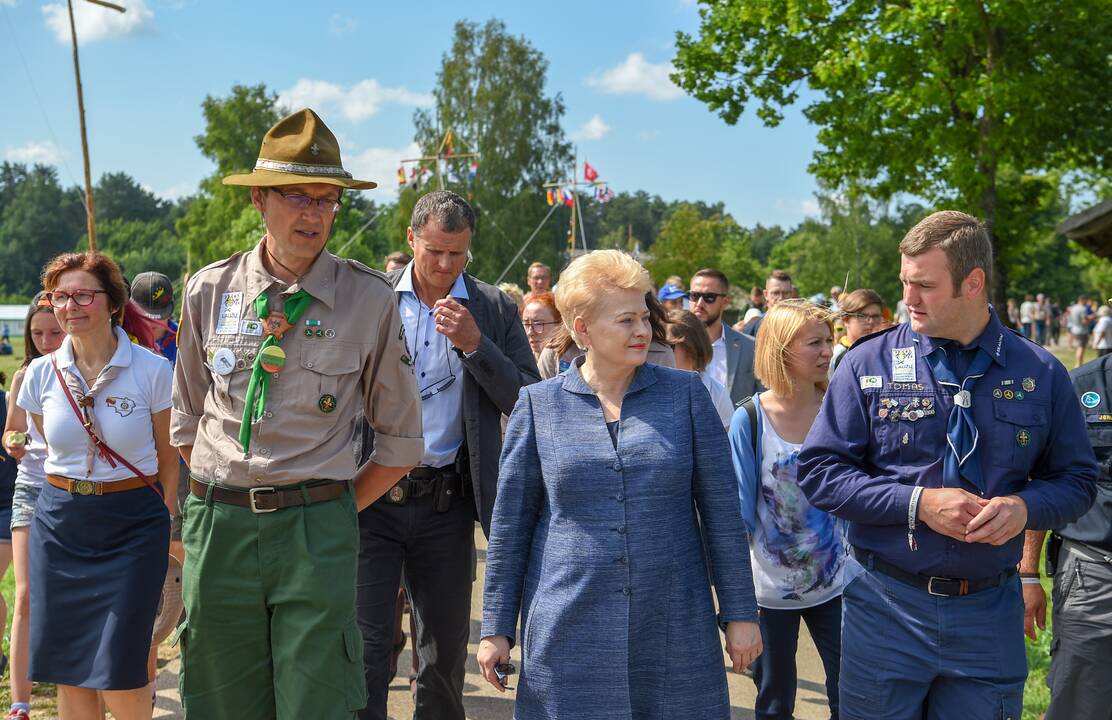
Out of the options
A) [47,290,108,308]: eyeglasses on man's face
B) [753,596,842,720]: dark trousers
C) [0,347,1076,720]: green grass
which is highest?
[47,290,108,308]: eyeglasses on man's face

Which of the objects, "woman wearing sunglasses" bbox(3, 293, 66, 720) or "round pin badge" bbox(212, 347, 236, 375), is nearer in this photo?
"round pin badge" bbox(212, 347, 236, 375)

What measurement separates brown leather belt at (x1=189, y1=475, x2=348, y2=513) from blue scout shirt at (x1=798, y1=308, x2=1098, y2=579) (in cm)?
157

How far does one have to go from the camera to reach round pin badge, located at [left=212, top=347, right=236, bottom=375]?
125 inches

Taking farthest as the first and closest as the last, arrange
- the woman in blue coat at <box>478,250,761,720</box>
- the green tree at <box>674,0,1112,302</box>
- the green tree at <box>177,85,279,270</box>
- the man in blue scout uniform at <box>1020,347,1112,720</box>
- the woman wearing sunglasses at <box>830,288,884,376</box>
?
1. the green tree at <box>177,85,279,270</box>
2. the green tree at <box>674,0,1112,302</box>
3. the woman wearing sunglasses at <box>830,288,884,376</box>
4. the man in blue scout uniform at <box>1020,347,1112,720</box>
5. the woman in blue coat at <box>478,250,761,720</box>

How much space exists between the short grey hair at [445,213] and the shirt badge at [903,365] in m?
1.82

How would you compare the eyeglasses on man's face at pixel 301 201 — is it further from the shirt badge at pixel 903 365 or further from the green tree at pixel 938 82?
the green tree at pixel 938 82

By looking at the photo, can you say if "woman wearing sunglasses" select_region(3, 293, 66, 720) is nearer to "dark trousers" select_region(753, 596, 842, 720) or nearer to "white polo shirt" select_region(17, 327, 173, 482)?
"white polo shirt" select_region(17, 327, 173, 482)

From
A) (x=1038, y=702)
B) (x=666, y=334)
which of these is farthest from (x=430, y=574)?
(x=1038, y=702)

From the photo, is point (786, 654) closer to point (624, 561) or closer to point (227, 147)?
point (624, 561)

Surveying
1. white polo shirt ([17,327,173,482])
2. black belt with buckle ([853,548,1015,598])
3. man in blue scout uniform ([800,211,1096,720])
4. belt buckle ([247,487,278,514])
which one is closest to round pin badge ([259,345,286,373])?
belt buckle ([247,487,278,514])

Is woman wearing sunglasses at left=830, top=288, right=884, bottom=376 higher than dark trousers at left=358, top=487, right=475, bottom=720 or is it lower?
higher

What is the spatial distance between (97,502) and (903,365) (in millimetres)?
3201

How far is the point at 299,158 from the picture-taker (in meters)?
3.21

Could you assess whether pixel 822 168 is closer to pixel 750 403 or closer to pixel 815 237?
pixel 750 403
